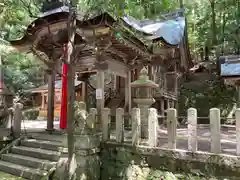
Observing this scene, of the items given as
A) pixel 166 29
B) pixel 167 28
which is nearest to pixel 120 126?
pixel 166 29

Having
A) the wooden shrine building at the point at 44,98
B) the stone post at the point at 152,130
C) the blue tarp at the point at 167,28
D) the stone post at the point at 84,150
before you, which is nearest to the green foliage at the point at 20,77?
the wooden shrine building at the point at 44,98

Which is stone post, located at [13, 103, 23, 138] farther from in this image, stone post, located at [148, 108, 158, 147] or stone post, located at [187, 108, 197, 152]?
stone post, located at [187, 108, 197, 152]

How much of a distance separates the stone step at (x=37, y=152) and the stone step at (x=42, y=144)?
0.16 metres

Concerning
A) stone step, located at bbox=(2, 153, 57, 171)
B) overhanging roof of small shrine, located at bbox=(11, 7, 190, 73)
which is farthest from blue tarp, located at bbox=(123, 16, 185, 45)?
stone step, located at bbox=(2, 153, 57, 171)

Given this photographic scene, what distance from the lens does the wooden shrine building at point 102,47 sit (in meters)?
6.07

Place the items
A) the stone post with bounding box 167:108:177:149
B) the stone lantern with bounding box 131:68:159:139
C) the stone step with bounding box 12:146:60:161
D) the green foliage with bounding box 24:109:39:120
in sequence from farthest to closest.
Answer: the green foliage with bounding box 24:109:39:120, the stone lantern with bounding box 131:68:159:139, the stone step with bounding box 12:146:60:161, the stone post with bounding box 167:108:177:149

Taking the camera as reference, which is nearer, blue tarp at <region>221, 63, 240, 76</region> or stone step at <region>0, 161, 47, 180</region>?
stone step at <region>0, 161, 47, 180</region>

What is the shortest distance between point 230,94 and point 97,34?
1428cm

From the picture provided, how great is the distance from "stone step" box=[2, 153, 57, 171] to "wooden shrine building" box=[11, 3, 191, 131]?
2.18 m

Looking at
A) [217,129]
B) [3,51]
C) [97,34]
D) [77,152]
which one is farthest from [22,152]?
[3,51]

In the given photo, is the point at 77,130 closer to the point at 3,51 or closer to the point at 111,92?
the point at 111,92

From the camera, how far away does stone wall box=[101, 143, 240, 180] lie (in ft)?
14.5

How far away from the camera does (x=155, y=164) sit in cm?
518

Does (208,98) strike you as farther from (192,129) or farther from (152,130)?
(192,129)
